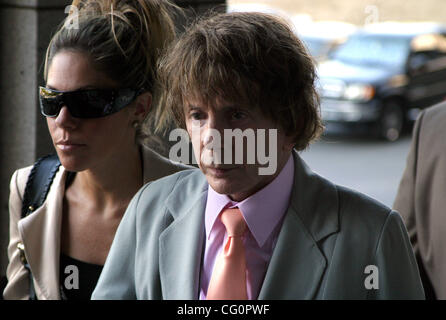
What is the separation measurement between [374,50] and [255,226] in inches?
391

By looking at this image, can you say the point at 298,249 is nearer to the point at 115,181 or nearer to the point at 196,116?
the point at 196,116

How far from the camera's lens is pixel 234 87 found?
1.78 m

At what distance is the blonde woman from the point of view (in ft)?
8.20

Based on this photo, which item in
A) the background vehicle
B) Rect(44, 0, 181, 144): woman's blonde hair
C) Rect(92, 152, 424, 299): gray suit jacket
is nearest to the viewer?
Rect(92, 152, 424, 299): gray suit jacket

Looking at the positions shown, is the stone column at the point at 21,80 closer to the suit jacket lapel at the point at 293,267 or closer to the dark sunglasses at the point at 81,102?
the dark sunglasses at the point at 81,102

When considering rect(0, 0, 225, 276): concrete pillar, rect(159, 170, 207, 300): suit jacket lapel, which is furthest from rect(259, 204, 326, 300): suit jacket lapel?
rect(0, 0, 225, 276): concrete pillar

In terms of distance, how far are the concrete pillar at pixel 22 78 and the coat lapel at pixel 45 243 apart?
0.98 meters

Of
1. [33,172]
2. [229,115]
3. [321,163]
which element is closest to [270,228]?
[229,115]

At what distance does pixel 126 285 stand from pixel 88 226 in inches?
34.1

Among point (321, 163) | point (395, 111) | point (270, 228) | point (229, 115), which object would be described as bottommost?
point (321, 163)

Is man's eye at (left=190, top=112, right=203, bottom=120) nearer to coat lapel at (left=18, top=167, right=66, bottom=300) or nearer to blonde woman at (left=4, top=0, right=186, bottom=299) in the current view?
blonde woman at (left=4, top=0, right=186, bottom=299)

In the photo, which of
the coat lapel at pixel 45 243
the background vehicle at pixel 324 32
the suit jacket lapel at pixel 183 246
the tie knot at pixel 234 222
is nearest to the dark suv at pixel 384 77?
the background vehicle at pixel 324 32

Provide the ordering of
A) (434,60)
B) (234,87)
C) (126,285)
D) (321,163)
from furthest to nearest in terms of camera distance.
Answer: (434,60) → (321,163) → (126,285) → (234,87)
